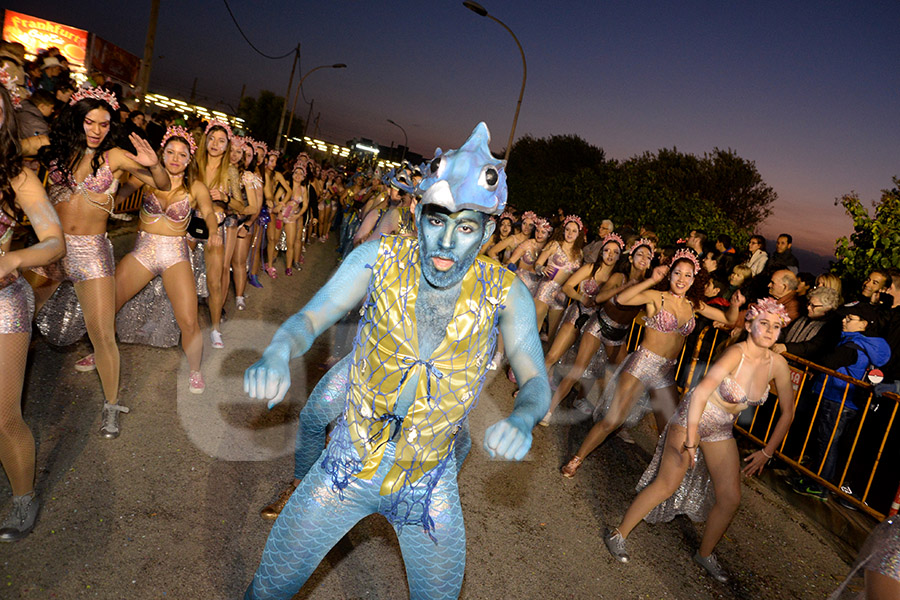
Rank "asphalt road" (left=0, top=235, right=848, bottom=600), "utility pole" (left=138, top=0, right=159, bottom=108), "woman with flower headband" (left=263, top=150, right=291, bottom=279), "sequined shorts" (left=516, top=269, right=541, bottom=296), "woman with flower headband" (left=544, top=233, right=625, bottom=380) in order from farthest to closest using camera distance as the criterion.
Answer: "utility pole" (left=138, top=0, right=159, bottom=108), "woman with flower headband" (left=263, top=150, right=291, bottom=279), "sequined shorts" (left=516, top=269, right=541, bottom=296), "woman with flower headband" (left=544, top=233, right=625, bottom=380), "asphalt road" (left=0, top=235, right=848, bottom=600)

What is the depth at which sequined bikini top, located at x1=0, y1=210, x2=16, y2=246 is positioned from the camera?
9.60ft

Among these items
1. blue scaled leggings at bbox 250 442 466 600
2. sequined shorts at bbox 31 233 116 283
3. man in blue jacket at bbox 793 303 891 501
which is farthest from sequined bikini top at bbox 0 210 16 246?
man in blue jacket at bbox 793 303 891 501

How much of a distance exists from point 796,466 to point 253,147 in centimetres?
751

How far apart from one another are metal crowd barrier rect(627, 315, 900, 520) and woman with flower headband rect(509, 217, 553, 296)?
79.5 inches

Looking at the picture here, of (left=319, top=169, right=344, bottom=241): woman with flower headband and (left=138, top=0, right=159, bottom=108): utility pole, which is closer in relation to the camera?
(left=138, top=0, right=159, bottom=108): utility pole

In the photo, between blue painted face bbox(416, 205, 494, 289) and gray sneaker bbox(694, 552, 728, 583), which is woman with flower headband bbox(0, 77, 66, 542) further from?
gray sneaker bbox(694, 552, 728, 583)

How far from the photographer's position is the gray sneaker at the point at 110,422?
420 centimetres

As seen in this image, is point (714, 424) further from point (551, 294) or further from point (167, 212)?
point (167, 212)

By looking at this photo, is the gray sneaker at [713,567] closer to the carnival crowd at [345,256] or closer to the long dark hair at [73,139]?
the carnival crowd at [345,256]

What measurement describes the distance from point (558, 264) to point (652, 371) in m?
2.67

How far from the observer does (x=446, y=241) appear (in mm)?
2084

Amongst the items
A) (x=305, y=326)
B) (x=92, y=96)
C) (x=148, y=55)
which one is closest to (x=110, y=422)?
(x=92, y=96)

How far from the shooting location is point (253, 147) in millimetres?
8422

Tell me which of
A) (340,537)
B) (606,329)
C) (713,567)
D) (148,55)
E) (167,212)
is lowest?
(713,567)
